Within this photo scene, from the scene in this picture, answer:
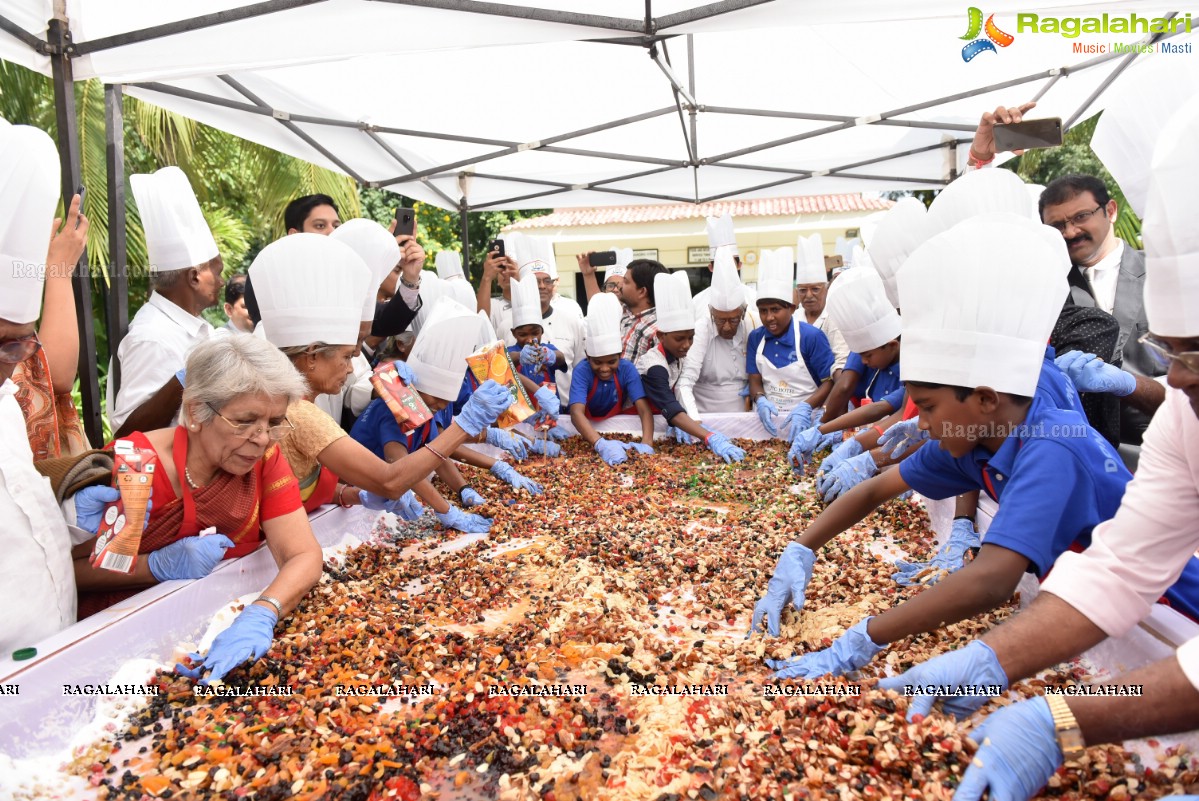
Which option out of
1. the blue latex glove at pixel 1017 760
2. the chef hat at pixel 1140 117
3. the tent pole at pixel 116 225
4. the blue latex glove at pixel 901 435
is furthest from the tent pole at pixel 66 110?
the chef hat at pixel 1140 117

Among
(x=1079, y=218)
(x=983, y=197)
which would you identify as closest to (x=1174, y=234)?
(x=983, y=197)

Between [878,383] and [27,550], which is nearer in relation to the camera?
[27,550]

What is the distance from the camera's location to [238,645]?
2158 millimetres

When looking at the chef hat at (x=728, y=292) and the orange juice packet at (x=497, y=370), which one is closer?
the orange juice packet at (x=497, y=370)

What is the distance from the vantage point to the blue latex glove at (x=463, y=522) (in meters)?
3.67

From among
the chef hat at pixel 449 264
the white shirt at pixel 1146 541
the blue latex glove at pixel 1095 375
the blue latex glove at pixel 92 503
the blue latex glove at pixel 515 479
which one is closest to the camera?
the white shirt at pixel 1146 541

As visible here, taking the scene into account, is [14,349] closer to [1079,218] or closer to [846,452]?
[846,452]

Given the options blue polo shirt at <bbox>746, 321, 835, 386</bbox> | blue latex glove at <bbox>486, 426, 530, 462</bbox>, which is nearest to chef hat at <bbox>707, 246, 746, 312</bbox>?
blue polo shirt at <bbox>746, 321, 835, 386</bbox>

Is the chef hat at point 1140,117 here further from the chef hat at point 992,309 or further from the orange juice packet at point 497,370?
the orange juice packet at point 497,370

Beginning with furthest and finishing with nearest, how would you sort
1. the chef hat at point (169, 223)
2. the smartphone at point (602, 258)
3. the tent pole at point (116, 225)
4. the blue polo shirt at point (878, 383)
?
the smartphone at point (602, 258)
the blue polo shirt at point (878, 383)
the tent pole at point (116, 225)
the chef hat at point (169, 223)

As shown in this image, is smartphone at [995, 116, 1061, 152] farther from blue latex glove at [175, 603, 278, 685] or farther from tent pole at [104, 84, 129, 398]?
tent pole at [104, 84, 129, 398]

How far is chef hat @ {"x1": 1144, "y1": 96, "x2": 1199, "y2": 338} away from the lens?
Result: 1.36m

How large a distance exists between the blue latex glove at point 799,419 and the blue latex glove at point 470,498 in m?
2.24

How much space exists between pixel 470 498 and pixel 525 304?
2.26 metres
